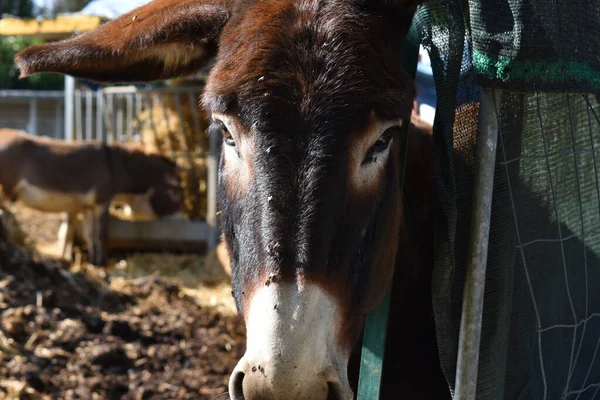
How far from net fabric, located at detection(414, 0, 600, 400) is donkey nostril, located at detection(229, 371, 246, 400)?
2.04 feet

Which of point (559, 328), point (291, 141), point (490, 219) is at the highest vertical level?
point (291, 141)

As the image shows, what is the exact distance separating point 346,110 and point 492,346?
0.81 m

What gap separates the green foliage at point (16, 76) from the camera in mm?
19016

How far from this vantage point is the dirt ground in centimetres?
434

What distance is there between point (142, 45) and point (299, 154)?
30.5 inches

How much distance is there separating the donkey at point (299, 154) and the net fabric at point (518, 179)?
17cm

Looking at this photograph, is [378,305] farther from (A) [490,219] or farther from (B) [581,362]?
(B) [581,362]

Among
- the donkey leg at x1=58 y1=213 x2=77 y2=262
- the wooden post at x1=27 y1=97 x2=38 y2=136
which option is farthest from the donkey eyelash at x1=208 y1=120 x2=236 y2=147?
the wooden post at x1=27 y1=97 x2=38 y2=136

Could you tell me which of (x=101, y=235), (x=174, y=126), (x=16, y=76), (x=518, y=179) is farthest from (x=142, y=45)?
(x=16, y=76)

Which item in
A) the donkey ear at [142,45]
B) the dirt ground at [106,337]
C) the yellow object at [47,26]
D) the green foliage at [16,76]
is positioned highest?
the green foliage at [16,76]

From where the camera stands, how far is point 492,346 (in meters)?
2.06

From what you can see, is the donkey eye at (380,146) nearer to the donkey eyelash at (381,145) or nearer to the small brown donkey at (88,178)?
the donkey eyelash at (381,145)

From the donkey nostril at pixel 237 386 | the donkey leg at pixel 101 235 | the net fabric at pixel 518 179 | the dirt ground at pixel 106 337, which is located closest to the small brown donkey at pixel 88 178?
the donkey leg at pixel 101 235

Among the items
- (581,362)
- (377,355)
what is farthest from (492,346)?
(581,362)
